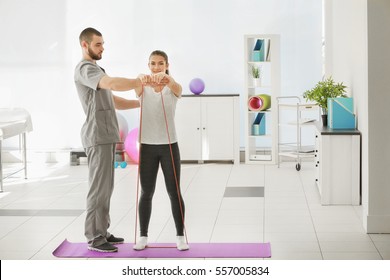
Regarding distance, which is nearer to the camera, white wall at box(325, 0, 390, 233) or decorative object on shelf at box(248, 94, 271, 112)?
white wall at box(325, 0, 390, 233)

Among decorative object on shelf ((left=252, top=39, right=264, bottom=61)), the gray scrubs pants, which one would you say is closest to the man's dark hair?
the gray scrubs pants

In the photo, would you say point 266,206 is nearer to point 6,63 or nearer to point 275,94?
point 275,94

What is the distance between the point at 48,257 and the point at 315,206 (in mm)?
2598

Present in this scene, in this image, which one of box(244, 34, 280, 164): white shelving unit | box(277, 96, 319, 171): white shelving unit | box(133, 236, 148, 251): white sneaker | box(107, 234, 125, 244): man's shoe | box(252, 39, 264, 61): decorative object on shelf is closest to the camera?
box(133, 236, 148, 251): white sneaker

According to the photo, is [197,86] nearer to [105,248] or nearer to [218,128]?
[218,128]

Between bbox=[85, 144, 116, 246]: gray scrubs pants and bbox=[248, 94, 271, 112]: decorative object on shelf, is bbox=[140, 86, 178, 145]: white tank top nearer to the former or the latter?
bbox=[85, 144, 116, 246]: gray scrubs pants

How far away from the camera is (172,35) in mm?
10273

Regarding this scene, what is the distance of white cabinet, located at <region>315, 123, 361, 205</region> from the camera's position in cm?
676

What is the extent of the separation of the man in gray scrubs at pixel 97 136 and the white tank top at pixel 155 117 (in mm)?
249

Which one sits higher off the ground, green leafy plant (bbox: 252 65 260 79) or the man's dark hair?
green leafy plant (bbox: 252 65 260 79)

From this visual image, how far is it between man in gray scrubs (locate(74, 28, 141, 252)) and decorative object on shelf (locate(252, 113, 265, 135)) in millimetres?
4922

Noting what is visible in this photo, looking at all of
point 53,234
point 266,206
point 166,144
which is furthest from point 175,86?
point 266,206

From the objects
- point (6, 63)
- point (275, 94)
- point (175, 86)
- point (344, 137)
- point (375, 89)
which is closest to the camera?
point (175, 86)

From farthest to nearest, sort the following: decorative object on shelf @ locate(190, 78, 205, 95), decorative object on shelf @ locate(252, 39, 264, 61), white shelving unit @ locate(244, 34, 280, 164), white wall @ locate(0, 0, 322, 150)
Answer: white wall @ locate(0, 0, 322, 150)
decorative object on shelf @ locate(190, 78, 205, 95)
decorative object on shelf @ locate(252, 39, 264, 61)
white shelving unit @ locate(244, 34, 280, 164)
